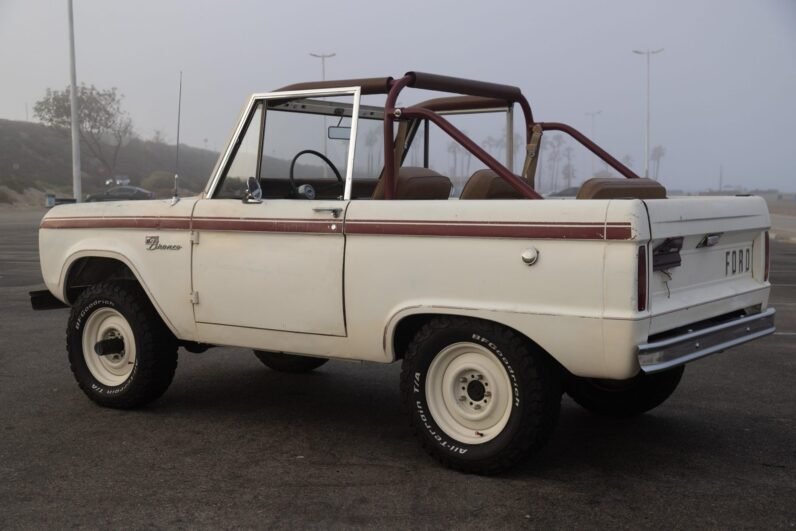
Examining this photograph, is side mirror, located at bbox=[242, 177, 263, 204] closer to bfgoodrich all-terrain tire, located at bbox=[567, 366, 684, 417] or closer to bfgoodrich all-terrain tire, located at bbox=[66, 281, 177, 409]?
bfgoodrich all-terrain tire, located at bbox=[66, 281, 177, 409]

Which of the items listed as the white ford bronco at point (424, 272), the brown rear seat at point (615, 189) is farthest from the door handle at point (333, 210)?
the brown rear seat at point (615, 189)

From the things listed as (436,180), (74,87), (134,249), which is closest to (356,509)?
(436,180)

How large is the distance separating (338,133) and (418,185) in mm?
944

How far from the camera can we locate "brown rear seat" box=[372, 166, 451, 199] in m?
4.97

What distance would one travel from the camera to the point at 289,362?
6781 mm

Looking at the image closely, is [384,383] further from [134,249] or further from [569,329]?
[569,329]

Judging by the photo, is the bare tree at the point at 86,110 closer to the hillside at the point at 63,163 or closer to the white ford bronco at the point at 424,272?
the hillside at the point at 63,163

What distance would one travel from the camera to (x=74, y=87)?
33.8m

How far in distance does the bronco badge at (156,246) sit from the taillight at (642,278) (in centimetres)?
290

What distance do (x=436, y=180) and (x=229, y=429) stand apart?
1988 millimetres

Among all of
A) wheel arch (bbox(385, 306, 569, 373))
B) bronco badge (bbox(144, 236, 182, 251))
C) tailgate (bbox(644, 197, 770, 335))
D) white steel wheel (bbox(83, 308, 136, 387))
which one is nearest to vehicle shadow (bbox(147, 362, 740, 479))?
white steel wheel (bbox(83, 308, 136, 387))

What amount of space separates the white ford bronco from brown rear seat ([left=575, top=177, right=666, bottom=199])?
0.06ft

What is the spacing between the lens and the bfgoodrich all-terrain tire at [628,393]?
5.18 m

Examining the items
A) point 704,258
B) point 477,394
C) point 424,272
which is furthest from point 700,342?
point 424,272
